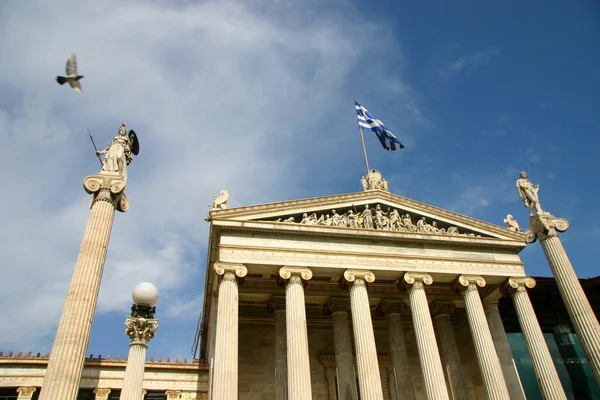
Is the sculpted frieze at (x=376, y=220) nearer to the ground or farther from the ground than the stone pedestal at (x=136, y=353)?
farther from the ground

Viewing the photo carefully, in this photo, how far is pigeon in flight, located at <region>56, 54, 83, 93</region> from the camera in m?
15.5

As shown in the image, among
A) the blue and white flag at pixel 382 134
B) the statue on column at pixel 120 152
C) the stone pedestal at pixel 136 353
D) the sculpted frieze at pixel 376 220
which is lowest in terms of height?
the stone pedestal at pixel 136 353

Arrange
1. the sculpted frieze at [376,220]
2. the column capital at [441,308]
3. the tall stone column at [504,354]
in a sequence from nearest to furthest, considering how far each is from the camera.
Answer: the tall stone column at [504,354] < the sculpted frieze at [376,220] < the column capital at [441,308]

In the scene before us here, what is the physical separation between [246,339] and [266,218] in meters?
7.97

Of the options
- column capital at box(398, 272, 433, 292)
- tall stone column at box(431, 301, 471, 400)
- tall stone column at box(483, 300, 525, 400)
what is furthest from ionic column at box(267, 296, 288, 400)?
tall stone column at box(483, 300, 525, 400)

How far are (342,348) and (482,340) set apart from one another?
274 inches

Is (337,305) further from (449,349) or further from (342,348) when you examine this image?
(449,349)

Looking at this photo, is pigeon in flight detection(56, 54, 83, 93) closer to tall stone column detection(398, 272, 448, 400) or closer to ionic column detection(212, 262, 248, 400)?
ionic column detection(212, 262, 248, 400)

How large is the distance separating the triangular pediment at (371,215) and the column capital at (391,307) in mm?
4771

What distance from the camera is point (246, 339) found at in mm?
28531

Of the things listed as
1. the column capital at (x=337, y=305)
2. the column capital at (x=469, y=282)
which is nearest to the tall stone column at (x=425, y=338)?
the column capital at (x=469, y=282)

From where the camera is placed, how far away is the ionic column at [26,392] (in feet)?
74.4

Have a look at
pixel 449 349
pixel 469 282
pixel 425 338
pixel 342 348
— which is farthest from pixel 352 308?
pixel 449 349

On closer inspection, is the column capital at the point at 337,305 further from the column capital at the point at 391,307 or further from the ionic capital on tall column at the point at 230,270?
the ionic capital on tall column at the point at 230,270
